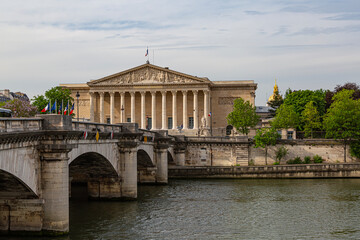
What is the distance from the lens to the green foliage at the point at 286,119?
304 feet

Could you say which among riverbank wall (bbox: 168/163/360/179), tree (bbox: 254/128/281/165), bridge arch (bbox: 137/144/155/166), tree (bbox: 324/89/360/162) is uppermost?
tree (bbox: 324/89/360/162)

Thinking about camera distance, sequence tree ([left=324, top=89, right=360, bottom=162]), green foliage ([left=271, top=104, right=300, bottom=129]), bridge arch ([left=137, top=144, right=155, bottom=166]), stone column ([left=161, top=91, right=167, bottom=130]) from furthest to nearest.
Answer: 1. stone column ([left=161, top=91, right=167, bottom=130])
2. green foliage ([left=271, top=104, right=300, bottom=129])
3. tree ([left=324, top=89, right=360, bottom=162])
4. bridge arch ([left=137, top=144, right=155, bottom=166])

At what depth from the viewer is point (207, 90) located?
114938 millimetres

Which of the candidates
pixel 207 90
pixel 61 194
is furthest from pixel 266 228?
pixel 207 90

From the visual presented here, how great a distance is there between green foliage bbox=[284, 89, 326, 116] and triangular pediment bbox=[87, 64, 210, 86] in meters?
18.9

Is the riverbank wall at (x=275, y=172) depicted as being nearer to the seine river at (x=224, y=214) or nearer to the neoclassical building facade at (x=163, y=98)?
the seine river at (x=224, y=214)

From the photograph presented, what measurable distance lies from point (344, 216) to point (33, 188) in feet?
78.1

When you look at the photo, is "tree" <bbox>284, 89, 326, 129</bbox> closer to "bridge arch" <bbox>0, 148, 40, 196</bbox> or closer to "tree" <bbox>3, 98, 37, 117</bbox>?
"tree" <bbox>3, 98, 37, 117</bbox>

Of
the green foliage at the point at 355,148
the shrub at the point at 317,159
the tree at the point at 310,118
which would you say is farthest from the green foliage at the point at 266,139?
the green foliage at the point at 355,148

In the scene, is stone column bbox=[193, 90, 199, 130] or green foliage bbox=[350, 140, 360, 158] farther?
stone column bbox=[193, 90, 199, 130]

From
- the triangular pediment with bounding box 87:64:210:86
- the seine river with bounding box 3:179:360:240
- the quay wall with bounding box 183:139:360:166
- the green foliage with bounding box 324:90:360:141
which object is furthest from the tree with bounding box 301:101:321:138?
the seine river with bounding box 3:179:360:240

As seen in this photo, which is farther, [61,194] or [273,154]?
[273,154]

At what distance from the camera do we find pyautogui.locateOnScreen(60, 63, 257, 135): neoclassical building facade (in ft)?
380

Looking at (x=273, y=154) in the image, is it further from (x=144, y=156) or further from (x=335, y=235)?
(x=335, y=235)
